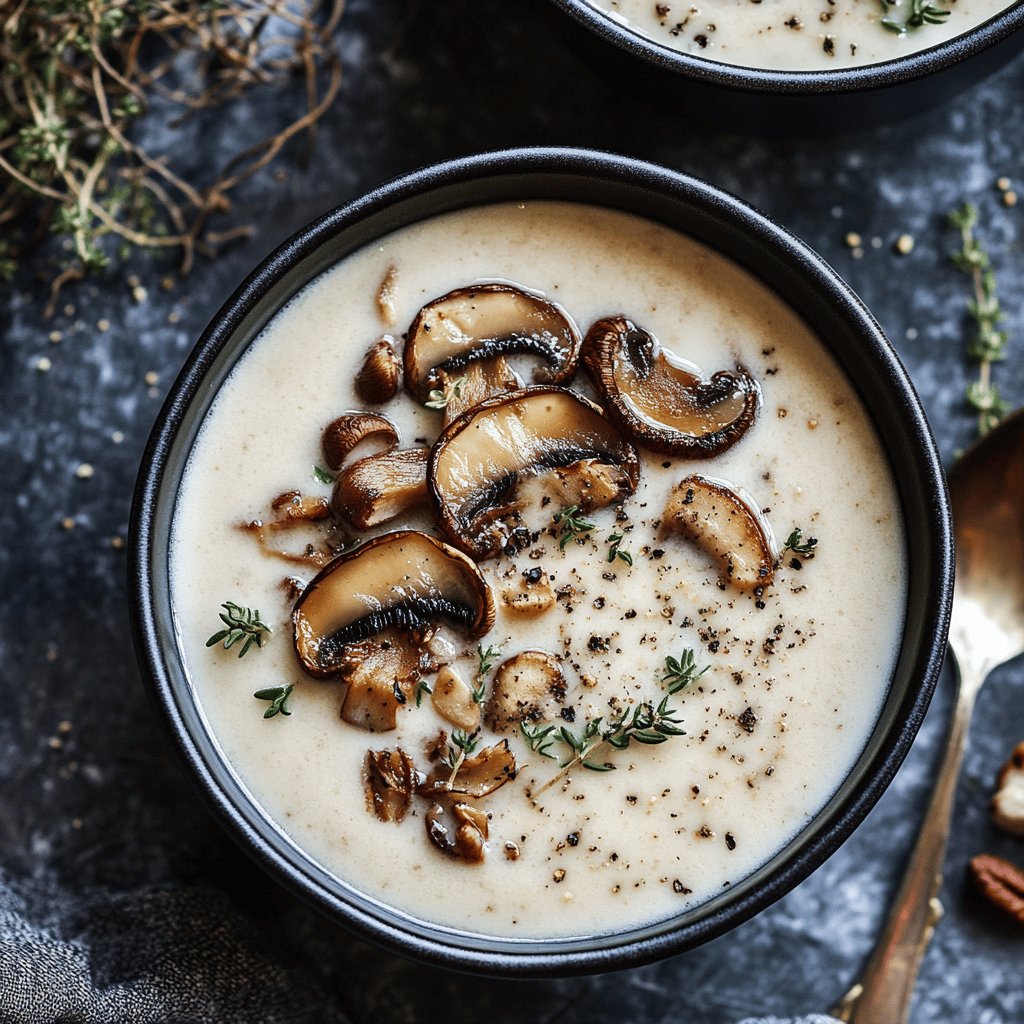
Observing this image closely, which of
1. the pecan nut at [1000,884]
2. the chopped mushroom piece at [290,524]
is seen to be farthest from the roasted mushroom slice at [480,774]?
the pecan nut at [1000,884]

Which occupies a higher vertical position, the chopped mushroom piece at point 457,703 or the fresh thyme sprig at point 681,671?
the fresh thyme sprig at point 681,671

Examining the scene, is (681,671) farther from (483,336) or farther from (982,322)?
(982,322)

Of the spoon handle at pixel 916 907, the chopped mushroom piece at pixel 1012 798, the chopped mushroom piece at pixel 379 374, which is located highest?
the chopped mushroom piece at pixel 379 374

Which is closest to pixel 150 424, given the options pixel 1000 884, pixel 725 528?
pixel 725 528

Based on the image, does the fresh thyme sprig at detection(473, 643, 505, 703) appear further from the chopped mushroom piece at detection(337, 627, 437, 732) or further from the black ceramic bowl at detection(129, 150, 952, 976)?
the black ceramic bowl at detection(129, 150, 952, 976)

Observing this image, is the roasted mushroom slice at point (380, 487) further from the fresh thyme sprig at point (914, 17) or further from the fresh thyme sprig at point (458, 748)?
the fresh thyme sprig at point (914, 17)

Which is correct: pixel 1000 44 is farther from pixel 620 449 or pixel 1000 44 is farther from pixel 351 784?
pixel 351 784

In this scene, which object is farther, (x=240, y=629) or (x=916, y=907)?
(x=916, y=907)
